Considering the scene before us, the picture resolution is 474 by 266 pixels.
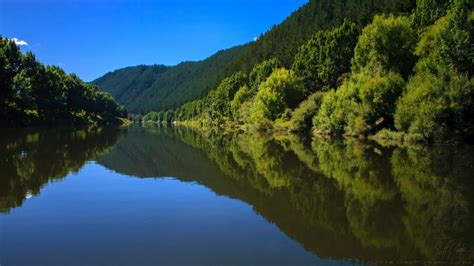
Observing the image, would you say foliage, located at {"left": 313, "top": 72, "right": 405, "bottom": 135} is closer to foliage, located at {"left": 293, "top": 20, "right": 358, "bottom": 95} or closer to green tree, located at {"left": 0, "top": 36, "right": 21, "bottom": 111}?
foliage, located at {"left": 293, "top": 20, "right": 358, "bottom": 95}

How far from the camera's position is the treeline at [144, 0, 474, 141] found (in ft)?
143

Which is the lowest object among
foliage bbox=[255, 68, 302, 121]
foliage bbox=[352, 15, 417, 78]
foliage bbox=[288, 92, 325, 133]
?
foliage bbox=[288, 92, 325, 133]

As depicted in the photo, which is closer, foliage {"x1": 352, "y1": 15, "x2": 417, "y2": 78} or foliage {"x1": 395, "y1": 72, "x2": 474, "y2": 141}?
foliage {"x1": 395, "y1": 72, "x2": 474, "y2": 141}

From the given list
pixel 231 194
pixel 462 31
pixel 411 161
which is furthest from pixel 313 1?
pixel 231 194

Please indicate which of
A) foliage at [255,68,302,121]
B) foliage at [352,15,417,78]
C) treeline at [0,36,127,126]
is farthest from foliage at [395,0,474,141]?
treeline at [0,36,127,126]

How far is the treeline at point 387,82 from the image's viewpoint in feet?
143

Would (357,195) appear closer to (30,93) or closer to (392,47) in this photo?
(392,47)

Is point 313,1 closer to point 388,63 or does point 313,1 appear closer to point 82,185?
point 388,63

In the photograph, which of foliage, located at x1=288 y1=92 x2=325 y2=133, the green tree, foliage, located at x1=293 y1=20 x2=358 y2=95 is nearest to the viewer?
foliage, located at x1=288 y1=92 x2=325 y2=133

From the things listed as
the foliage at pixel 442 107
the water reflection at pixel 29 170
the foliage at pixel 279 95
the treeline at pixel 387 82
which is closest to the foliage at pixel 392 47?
the treeline at pixel 387 82

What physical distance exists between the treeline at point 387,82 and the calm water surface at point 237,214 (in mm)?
17789

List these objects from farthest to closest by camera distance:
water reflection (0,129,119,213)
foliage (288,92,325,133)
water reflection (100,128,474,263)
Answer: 1. foliage (288,92,325,133)
2. water reflection (0,129,119,213)
3. water reflection (100,128,474,263)

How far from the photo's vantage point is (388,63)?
61.7 meters

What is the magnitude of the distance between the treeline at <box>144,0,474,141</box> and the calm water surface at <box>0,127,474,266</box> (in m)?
17.8
